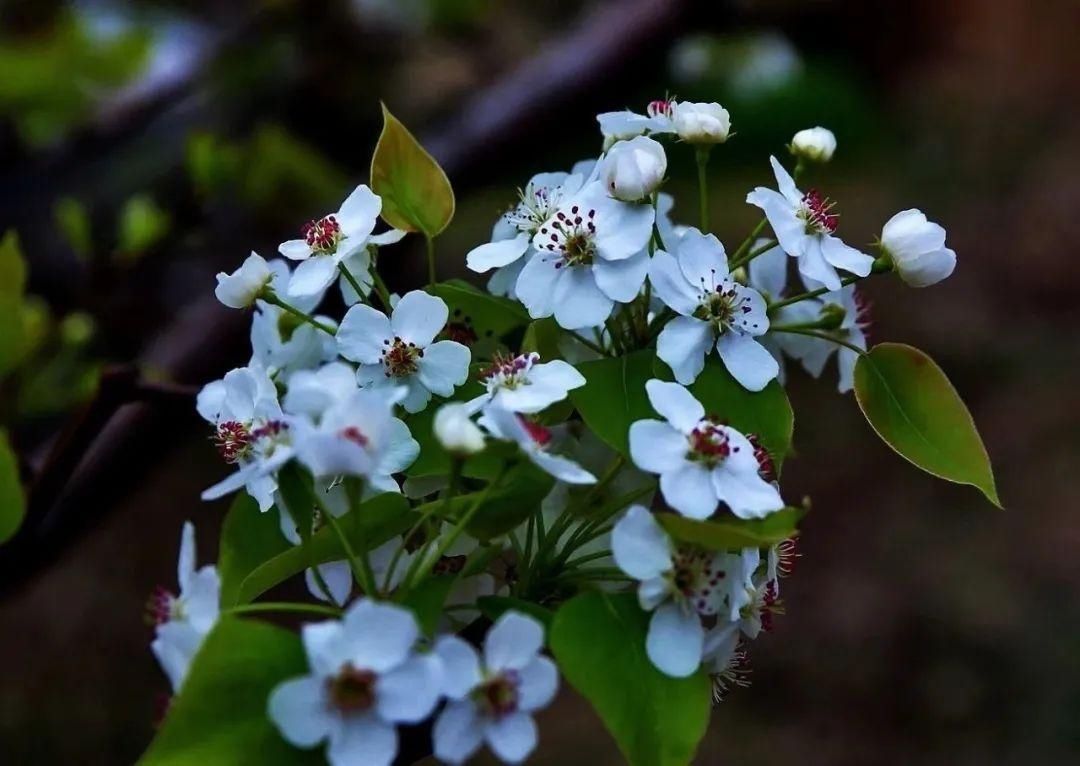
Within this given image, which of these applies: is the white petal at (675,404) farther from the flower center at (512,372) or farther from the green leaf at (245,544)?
the green leaf at (245,544)

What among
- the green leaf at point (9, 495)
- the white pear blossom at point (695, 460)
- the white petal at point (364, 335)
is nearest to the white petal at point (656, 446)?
the white pear blossom at point (695, 460)

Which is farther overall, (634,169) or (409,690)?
(634,169)

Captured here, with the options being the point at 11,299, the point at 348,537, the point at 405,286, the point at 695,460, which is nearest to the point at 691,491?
the point at 695,460

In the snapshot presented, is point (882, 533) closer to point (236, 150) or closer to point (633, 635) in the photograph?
point (236, 150)

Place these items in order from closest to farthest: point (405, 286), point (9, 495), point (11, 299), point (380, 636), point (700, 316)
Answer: point (380, 636)
point (700, 316)
point (9, 495)
point (11, 299)
point (405, 286)

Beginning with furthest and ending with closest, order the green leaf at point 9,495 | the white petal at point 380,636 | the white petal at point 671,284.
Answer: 1. the green leaf at point 9,495
2. the white petal at point 671,284
3. the white petal at point 380,636

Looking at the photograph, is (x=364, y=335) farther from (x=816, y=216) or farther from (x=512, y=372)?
(x=816, y=216)
